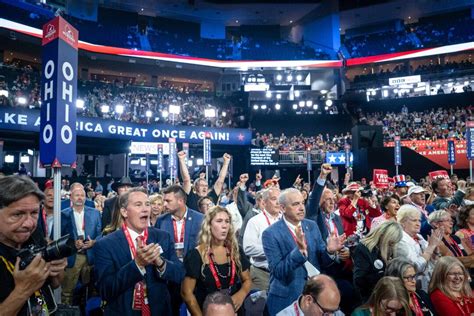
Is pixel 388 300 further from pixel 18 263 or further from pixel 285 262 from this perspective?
pixel 18 263

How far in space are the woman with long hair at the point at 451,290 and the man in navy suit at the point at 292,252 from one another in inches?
41.3

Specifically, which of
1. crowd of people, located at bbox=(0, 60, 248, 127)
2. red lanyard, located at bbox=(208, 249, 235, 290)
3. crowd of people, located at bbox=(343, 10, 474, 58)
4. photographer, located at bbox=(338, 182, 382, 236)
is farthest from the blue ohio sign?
crowd of people, located at bbox=(343, 10, 474, 58)

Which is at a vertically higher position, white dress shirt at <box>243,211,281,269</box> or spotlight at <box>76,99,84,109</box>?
spotlight at <box>76,99,84,109</box>

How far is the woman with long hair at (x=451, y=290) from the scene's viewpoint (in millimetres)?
3617

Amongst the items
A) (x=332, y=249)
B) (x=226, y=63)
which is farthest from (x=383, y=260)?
(x=226, y=63)

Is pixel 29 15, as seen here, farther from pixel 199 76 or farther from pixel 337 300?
pixel 337 300

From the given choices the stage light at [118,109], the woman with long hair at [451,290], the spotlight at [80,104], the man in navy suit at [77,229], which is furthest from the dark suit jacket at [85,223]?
the stage light at [118,109]

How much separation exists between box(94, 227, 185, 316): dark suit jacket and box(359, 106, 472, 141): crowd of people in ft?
79.8

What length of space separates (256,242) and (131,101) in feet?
77.2

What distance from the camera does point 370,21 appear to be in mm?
36750

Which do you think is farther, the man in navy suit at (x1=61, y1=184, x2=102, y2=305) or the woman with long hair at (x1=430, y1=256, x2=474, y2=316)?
the man in navy suit at (x1=61, y1=184, x2=102, y2=305)

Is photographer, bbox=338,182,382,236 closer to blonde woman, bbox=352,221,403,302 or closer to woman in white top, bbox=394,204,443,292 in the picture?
woman in white top, bbox=394,204,443,292

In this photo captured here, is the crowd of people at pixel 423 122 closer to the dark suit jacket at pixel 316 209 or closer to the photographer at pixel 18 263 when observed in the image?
the dark suit jacket at pixel 316 209

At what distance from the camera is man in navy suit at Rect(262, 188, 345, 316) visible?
3.49 metres
